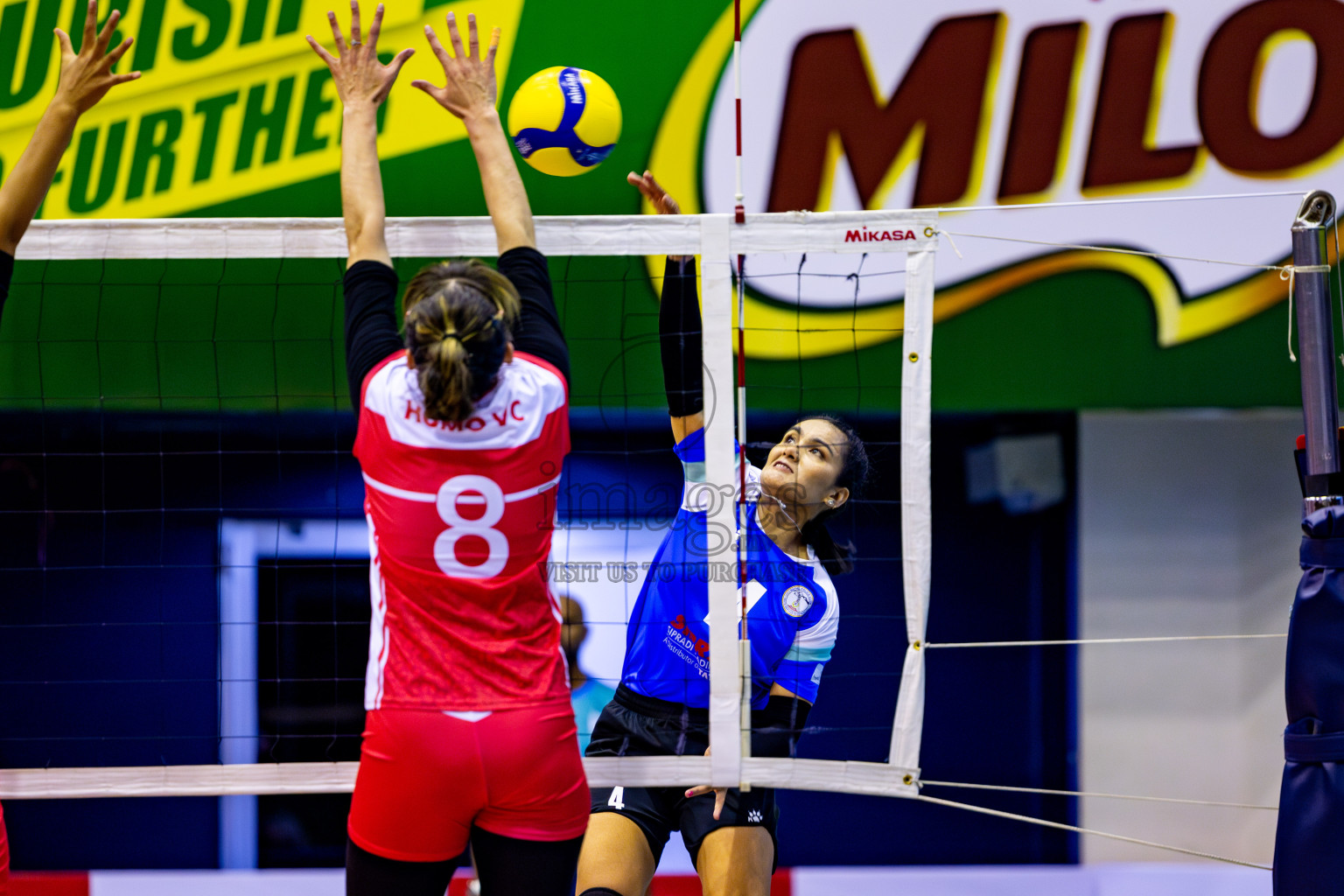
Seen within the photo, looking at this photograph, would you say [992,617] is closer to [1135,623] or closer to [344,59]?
[1135,623]

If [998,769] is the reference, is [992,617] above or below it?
above

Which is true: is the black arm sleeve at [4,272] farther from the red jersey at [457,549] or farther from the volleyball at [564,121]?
the volleyball at [564,121]

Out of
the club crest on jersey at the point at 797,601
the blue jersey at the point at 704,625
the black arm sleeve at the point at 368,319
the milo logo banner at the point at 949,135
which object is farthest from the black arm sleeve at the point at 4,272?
the milo logo banner at the point at 949,135

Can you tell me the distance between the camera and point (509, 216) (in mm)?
2262

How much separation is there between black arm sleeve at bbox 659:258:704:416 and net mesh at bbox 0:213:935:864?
2.9 inches

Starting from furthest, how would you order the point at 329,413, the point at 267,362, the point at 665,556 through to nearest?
the point at 329,413, the point at 267,362, the point at 665,556

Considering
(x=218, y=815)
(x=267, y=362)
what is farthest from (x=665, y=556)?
(x=218, y=815)

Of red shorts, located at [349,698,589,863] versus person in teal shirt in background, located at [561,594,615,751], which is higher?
red shorts, located at [349,698,589,863]

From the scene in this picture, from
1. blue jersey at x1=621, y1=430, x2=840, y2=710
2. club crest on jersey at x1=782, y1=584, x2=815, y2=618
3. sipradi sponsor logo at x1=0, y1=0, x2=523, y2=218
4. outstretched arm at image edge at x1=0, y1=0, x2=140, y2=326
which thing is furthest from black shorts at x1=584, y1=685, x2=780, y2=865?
sipradi sponsor logo at x1=0, y1=0, x2=523, y2=218

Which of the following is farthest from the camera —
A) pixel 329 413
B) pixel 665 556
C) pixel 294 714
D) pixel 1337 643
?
pixel 294 714

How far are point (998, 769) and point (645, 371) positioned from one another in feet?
8.38

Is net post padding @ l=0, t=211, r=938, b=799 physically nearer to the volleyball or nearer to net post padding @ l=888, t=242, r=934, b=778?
net post padding @ l=888, t=242, r=934, b=778

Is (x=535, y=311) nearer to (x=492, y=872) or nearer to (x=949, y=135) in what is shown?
(x=492, y=872)

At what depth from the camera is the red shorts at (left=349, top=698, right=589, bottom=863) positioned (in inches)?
76.0
